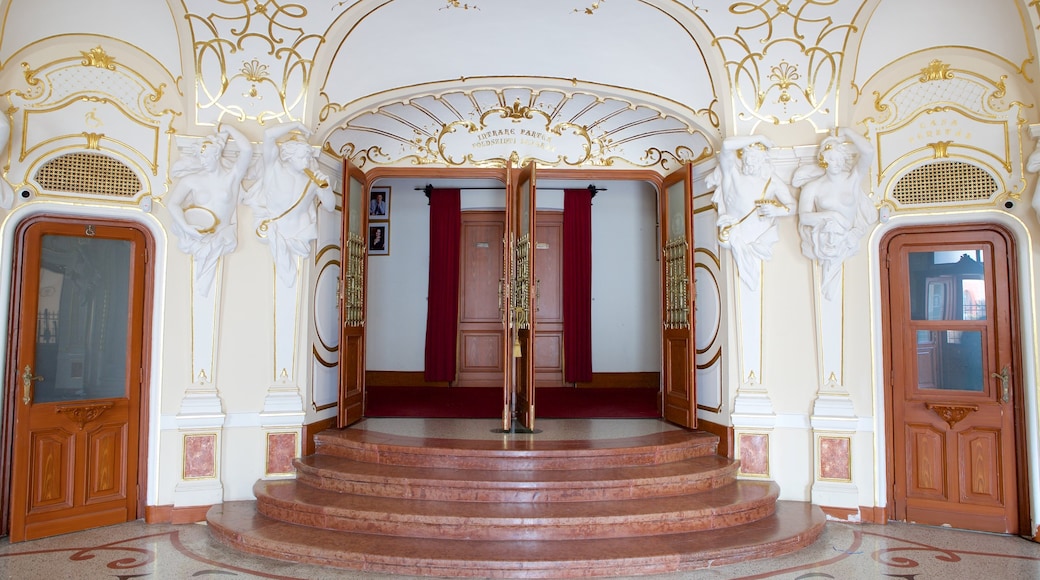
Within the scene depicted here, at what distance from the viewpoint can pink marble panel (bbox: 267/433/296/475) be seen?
5531mm

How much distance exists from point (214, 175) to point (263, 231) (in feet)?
1.72

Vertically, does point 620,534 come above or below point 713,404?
below

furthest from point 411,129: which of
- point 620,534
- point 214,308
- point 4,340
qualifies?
point 620,534

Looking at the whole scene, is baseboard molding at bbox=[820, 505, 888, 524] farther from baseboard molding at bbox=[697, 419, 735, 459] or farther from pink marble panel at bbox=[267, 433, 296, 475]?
pink marble panel at bbox=[267, 433, 296, 475]

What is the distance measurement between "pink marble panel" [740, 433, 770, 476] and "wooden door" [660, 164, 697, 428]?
0.55 m

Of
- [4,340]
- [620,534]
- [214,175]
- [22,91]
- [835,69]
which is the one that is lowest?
[620,534]

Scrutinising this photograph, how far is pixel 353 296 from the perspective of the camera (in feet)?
20.7

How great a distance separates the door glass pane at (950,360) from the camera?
5277 millimetres

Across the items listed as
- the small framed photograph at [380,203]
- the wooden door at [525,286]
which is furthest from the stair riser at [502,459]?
the small framed photograph at [380,203]

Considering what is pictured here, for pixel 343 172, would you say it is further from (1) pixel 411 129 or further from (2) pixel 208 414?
(2) pixel 208 414

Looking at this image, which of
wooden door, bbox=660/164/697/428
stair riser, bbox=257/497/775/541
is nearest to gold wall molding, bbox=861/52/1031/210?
wooden door, bbox=660/164/697/428

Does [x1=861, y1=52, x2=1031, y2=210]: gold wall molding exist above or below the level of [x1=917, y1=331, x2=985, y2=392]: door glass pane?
above

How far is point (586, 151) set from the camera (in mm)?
6781

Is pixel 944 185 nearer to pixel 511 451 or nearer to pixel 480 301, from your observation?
pixel 511 451
